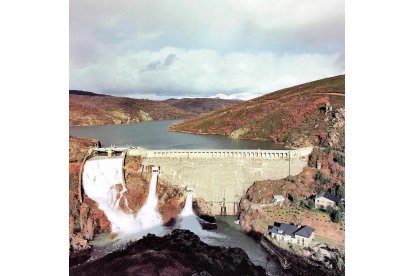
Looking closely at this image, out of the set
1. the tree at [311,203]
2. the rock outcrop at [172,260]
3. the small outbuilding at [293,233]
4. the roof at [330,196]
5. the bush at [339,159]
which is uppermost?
the bush at [339,159]

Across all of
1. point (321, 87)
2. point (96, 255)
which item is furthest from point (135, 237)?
point (321, 87)

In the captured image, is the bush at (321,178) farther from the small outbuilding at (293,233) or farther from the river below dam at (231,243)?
the river below dam at (231,243)

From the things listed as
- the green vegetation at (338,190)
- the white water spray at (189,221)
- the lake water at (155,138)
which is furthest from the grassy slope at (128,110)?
the green vegetation at (338,190)

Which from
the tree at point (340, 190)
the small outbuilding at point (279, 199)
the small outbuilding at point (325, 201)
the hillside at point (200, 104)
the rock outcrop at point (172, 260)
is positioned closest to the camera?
the rock outcrop at point (172, 260)

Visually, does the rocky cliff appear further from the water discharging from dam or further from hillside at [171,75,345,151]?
hillside at [171,75,345,151]

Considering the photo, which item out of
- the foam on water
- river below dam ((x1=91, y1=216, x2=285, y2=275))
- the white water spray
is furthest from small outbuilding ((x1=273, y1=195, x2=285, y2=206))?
the white water spray
